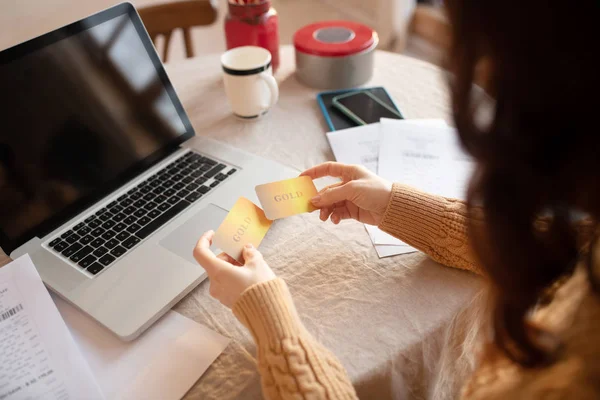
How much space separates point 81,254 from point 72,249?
0.07 feet

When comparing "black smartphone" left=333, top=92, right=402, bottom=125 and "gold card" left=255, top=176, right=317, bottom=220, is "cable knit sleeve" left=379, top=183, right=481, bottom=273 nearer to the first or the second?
"gold card" left=255, top=176, right=317, bottom=220

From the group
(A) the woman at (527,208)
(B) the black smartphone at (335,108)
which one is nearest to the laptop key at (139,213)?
(A) the woman at (527,208)

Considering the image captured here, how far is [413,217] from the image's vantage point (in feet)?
2.44

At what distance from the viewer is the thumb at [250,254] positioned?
26.3 inches

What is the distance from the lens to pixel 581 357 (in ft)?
1.38

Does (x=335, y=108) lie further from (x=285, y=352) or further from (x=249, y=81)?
(x=285, y=352)

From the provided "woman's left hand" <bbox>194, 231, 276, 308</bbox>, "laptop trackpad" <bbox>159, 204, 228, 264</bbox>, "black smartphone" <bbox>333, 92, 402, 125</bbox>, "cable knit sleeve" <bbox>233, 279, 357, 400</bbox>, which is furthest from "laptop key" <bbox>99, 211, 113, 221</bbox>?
"black smartphone" <bbox>333, 92, 402, 125</bbox>

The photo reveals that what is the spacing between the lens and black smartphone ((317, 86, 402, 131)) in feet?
3.42

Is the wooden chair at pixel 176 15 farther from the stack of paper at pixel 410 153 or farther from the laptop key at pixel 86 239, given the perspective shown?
the laptop key at pixel 86 239

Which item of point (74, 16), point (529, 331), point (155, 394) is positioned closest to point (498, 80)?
point (529, 331)

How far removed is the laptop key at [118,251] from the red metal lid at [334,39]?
25.1 inches

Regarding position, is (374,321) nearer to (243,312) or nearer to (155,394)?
(243,312)

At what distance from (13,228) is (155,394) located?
14.7 inches

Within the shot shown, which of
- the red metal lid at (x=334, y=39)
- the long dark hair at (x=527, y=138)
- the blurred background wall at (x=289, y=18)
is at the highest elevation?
the long dark hair at (x=527, y=138)
